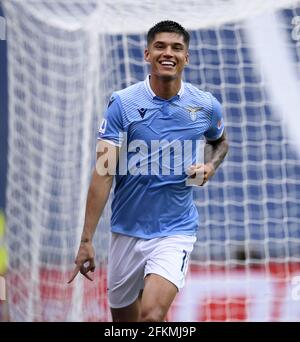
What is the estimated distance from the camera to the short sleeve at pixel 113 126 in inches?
178

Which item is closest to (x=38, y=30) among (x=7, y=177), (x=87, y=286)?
(x=7, y=177)

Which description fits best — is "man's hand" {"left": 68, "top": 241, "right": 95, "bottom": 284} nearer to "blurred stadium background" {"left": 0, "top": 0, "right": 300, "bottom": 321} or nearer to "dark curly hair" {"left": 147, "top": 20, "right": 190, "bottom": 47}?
"dark curly hair" {"left": 147, "top": 20, "right": 190, "bottom": 47}

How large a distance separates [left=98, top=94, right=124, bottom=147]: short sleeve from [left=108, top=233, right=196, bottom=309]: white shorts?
48 cm

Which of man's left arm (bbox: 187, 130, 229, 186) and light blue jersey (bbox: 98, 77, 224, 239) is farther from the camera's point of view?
A: light blue jersey (bbox: 98, 77, 224, 239)

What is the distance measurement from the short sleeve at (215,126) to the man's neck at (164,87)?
9.0 inches

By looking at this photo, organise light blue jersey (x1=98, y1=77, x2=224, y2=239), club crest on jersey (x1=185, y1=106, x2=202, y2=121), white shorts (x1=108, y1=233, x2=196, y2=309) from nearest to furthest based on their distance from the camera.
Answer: white shorts (x1=108, y1=233, x2=196, y2=309) → light blue jersey (x1=98, y1=77, x2=224, y2=239) → club crest on jersey (x1=185, y1=106, x2=202, y2=121)

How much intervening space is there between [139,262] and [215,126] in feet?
2.43

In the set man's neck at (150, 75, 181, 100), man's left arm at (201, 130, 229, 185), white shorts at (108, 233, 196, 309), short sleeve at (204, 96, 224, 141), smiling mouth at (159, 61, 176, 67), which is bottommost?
white shorts at (108, 233, 196, 309)

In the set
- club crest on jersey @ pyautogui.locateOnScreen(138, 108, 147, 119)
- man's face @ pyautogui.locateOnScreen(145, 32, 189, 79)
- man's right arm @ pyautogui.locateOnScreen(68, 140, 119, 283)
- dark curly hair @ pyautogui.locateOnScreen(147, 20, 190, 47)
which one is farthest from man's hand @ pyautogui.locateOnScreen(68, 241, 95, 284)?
dark curly hair @ pyautogui.locateOnScreen(147, 20, 190, 47)

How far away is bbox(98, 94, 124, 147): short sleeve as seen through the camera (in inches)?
178

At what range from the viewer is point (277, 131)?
6.55 meters

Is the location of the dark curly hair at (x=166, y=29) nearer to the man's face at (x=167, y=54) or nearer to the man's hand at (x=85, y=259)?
the man's face at (x=167, y=54)

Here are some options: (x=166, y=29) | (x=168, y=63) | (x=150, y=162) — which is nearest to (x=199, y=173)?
(x=150, y=162)
